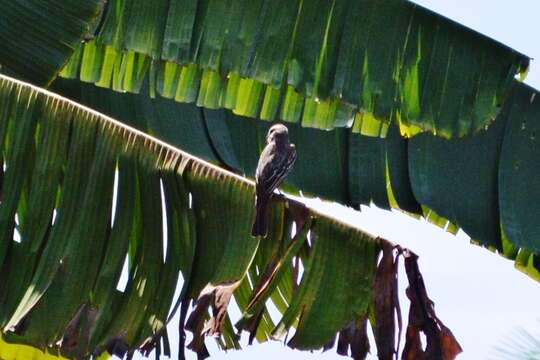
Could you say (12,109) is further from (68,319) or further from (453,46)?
(453,46)

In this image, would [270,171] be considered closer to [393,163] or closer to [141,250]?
[141,250]

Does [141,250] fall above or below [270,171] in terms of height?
below

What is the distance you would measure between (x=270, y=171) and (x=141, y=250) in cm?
63

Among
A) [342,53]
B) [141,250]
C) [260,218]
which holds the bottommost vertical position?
[141,250]

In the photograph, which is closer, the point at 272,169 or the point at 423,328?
the point at 423,328

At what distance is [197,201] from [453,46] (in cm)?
148

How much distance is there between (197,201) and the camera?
5.86 meters

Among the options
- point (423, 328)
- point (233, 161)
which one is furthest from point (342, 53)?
point (423, 328)

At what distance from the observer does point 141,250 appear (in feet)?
19.4

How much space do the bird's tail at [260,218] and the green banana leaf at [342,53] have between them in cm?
93

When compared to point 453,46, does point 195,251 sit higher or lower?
lower

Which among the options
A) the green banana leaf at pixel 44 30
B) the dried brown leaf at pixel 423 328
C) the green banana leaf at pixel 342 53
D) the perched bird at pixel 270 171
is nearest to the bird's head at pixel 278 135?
the perched bird at pixel 270 171

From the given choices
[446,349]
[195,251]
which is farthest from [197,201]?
[446,349]

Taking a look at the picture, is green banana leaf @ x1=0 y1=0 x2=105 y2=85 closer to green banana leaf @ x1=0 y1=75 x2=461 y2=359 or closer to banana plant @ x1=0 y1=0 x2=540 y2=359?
banana plant @ x1=0 y1=0 x2=540 y2=359
